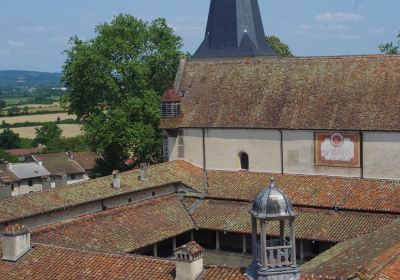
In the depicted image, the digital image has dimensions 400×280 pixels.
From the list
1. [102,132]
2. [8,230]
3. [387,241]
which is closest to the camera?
[8,230]

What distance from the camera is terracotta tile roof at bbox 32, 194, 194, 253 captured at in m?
34.9

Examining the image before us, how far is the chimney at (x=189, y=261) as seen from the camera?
888 inches

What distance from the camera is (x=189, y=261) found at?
74.5 feet

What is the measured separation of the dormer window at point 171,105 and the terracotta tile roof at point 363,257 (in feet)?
63.4

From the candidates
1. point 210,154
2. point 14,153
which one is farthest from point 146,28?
point 14,153

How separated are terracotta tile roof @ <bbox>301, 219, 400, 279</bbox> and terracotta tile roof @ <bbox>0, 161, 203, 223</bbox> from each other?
14.0 meters

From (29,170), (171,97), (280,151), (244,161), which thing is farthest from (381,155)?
(29,170)

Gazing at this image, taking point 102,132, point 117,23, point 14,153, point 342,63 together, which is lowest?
point 14,153

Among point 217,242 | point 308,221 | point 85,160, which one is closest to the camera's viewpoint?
point 308,221

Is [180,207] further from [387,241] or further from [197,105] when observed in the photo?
[387,241]

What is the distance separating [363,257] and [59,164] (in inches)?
3051

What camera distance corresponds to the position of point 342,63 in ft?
154

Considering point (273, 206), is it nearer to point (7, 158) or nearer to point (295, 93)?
point (295, 93)

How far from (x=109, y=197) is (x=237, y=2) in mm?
26549
